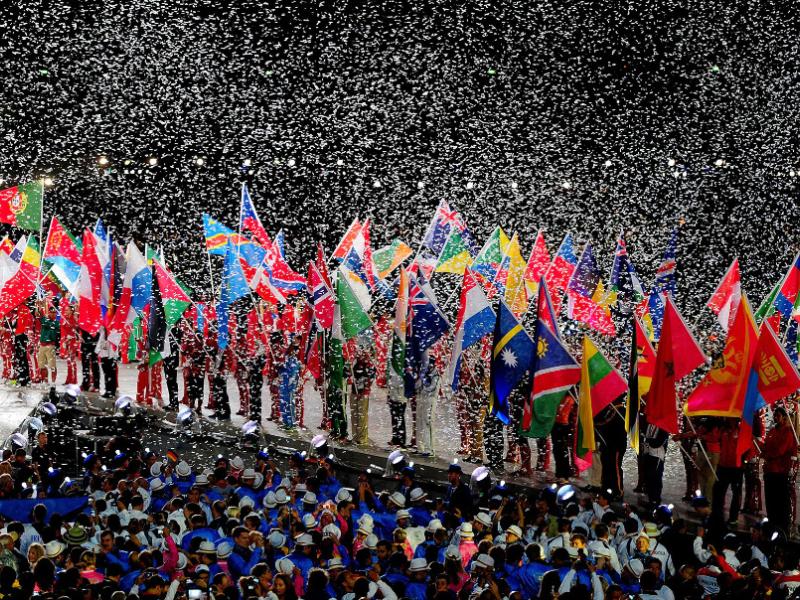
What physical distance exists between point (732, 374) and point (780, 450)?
2.63ft

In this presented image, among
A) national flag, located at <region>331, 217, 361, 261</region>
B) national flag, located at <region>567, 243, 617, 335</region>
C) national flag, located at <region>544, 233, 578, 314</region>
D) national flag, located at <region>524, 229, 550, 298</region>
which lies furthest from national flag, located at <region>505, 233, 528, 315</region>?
national flag, located at <region>331, 217, 361, 261</region>

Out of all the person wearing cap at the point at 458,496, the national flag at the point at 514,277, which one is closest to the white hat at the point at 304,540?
the person wearing cap at the point at 458,496

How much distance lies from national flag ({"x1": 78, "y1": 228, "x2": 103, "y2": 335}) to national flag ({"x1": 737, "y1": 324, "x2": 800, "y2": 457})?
10335 millimetres

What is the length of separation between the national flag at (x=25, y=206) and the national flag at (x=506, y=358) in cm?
917

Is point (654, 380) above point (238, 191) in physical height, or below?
below

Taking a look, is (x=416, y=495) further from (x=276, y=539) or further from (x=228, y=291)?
(x=228, y=291)

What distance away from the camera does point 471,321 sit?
44.5 ft

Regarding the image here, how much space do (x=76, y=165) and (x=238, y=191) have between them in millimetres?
4542

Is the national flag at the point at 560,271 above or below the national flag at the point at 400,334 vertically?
above

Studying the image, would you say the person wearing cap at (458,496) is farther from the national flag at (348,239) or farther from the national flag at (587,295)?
the national flag at (348,239)

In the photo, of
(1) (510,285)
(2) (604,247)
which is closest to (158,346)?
(1) (510,285)

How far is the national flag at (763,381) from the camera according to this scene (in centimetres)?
1055

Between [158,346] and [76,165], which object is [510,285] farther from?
[76,165]

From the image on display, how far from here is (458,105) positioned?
32.5m
